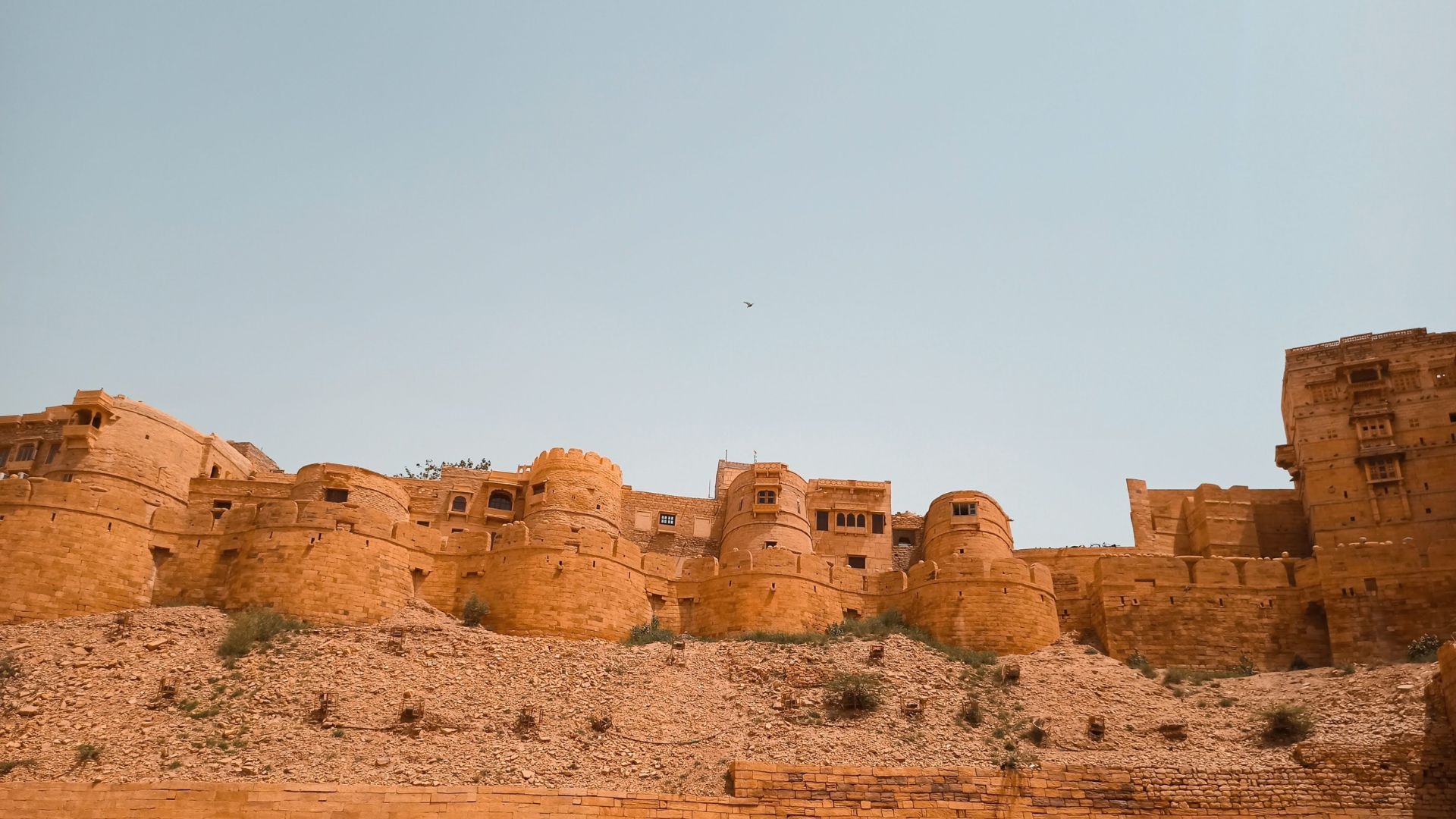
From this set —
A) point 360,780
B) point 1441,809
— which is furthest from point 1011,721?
point 360,780

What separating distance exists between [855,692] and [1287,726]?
8.47 m

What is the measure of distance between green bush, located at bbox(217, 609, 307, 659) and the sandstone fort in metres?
0.54

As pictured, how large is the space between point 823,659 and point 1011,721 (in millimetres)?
4590

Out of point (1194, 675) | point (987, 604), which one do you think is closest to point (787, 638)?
point (987, 604)

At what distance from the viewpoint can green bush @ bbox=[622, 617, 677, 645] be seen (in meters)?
29.8

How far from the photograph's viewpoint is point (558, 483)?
37.2m

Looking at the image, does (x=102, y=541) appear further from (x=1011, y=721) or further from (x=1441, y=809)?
(x=1441, y=809)

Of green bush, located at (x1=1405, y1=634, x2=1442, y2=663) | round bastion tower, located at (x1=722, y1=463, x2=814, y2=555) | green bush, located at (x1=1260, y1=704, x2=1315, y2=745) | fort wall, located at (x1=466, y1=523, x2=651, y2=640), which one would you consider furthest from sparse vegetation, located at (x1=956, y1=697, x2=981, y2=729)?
round bastion tower, located at (x1=722, y1=463, x2=814, y2=555)

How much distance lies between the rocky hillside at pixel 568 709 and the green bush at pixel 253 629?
34 centimetres

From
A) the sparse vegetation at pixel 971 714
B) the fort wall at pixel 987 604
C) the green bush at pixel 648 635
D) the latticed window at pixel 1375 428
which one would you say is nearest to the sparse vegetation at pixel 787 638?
the green bush at pixel 648 635

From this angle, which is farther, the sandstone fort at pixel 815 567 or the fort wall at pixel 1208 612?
the fort wall at pixel 1208 612

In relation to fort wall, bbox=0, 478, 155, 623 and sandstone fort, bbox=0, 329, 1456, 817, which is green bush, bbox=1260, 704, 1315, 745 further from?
fort wall, bbox=0, 478, 155, 623

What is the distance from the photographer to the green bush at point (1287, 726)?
76.7 ft

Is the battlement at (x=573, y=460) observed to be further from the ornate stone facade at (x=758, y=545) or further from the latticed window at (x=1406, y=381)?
the latticed window at (x=1406, y=381)
